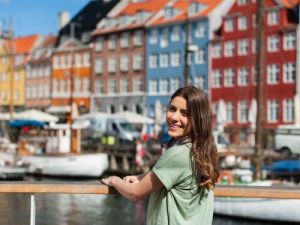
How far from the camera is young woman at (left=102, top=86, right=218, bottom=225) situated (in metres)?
2.70

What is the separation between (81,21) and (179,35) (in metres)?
16.2

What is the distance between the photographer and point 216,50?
5153cm

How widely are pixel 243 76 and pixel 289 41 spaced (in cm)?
487

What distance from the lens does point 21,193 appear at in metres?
3.28

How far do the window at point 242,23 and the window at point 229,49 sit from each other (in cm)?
138

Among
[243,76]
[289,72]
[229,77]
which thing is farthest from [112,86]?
[289,72]

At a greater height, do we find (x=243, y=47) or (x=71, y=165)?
(x=243, y=47)

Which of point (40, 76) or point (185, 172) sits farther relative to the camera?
point (40, 76)

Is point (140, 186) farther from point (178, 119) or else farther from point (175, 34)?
point (175, 34)

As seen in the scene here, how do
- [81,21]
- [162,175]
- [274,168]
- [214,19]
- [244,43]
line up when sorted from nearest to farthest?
1. [162,175]
2. [274,168]
3. [244,43]
4. [214,19]
5. [81,21]

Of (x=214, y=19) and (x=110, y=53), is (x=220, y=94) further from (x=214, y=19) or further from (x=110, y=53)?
(x=110, y=53)

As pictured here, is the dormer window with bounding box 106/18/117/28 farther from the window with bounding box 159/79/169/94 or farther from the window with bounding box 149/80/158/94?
the window with bounding box 159/79/169/94

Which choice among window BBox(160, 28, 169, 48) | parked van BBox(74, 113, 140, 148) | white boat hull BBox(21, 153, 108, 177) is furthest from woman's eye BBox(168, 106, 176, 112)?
window BBox(160, 28, 169, 48)

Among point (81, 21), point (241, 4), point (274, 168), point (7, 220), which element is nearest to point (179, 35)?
point (241, 4)
